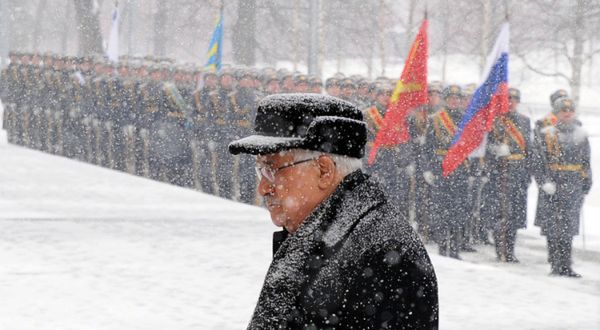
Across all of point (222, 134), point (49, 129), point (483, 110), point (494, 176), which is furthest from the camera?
point (49, 129)

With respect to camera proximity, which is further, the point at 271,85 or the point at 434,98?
the point at 271,85

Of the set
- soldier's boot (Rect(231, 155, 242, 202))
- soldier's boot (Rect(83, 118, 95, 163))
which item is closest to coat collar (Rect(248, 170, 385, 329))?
soldier's boot (Rect(231, 155, 242, 202))

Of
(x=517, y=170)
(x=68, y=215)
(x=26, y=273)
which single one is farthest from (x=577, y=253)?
(x=26, y=273)

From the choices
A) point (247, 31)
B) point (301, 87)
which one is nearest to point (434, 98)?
point (301, 87)

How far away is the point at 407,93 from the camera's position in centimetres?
1188

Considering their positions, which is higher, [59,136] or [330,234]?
[330,234]

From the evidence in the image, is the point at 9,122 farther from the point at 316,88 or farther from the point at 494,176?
the point at 494,176

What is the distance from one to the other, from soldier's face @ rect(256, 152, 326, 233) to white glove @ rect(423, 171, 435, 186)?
33.5ft

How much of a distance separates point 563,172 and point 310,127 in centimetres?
880

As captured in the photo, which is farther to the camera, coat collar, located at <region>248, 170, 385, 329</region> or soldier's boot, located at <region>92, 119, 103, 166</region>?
soldier's boot, located at <region>92, 119, 103, 166</region>

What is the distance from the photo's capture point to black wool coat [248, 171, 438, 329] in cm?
219

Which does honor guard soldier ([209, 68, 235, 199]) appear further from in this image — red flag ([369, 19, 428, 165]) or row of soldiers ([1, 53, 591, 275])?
red flag ([369, 19, 428, 165])

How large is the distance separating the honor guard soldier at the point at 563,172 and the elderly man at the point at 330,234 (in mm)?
8628

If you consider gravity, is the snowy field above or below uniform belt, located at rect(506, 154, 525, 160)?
below
